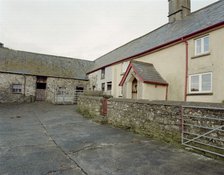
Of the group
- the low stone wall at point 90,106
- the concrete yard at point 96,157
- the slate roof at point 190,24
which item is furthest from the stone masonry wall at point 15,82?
the concrete yard at point 96,157

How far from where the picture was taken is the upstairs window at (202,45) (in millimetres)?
10709

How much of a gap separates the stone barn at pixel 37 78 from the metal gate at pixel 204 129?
20.2 metres

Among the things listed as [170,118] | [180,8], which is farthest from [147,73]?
[180,8]

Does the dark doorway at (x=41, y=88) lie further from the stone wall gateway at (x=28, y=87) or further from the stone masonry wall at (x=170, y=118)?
the stone masonry wall at (x=170, y=118)

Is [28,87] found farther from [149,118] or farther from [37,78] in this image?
[149,118]

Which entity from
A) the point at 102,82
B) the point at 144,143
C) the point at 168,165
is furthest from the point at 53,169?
the point at 102,82

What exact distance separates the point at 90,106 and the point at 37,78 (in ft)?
49.4

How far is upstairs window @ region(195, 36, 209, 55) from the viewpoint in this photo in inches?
422

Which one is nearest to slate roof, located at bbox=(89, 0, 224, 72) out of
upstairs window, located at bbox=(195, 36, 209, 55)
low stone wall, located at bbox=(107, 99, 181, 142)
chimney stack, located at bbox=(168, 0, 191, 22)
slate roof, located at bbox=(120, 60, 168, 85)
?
upstairs window, located at bbox=(195, 36, 209, 55)

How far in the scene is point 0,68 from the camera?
2389 centimetres

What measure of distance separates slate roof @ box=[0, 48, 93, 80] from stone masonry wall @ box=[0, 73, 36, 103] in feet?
2.87

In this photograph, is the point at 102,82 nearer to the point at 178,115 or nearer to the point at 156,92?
the point at 156,92

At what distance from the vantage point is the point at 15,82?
961 inches

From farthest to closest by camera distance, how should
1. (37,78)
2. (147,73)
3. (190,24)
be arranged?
(37,78) < (190,24) < (147,73)
